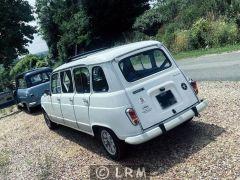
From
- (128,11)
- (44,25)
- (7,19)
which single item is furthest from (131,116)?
(44,25)

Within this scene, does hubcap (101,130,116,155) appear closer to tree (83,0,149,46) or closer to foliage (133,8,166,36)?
foliage (133,8,166,36)

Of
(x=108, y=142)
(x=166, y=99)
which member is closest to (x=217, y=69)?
(x=166, y=99)

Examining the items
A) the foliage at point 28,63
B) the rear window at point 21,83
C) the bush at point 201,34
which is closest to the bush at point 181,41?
the bush at point 201,34

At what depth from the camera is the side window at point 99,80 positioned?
299 inches

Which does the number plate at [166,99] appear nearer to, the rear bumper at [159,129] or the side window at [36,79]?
the rear bumper at [159,129]

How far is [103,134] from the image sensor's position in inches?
313

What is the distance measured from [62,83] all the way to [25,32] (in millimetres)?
24894

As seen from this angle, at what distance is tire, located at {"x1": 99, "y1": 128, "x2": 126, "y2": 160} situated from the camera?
7.54 m

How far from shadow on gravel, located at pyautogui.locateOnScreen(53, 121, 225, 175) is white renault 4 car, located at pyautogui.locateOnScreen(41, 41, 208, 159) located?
47 cm

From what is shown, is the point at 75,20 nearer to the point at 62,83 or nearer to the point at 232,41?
the point at 232,41

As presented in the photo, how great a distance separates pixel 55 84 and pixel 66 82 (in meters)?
1.10

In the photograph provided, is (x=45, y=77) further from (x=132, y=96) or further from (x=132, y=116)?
(x=132, y=116)

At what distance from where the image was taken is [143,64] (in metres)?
8.13

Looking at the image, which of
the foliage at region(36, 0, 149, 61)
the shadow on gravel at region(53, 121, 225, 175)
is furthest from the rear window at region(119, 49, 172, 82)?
the foliage at region(36, 0, 149, 61)
